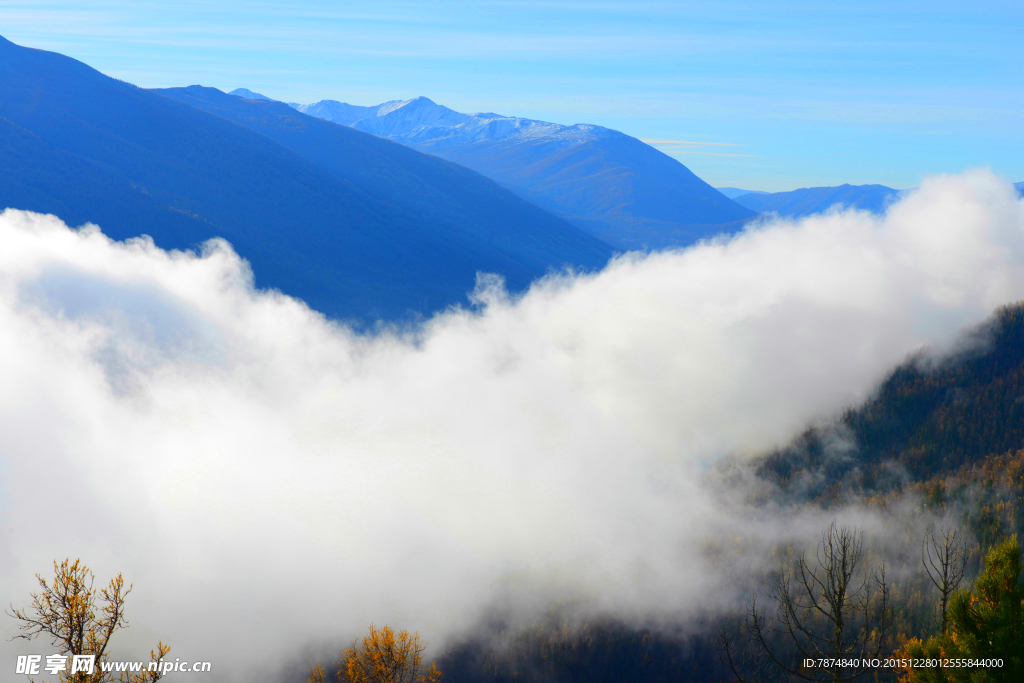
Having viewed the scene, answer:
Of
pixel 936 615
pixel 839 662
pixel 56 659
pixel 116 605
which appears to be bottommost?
pixel 936 615

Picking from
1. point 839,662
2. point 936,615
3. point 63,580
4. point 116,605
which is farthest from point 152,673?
point 936,615

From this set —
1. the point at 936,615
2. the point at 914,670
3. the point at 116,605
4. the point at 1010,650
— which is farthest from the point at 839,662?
the point at 936,615

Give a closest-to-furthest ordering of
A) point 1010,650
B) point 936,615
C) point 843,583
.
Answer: point 1010,650
point 843,583
point 936,615

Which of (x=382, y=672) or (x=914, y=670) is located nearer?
(x=914, y=670)

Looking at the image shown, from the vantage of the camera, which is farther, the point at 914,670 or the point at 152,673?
the point at 152,673

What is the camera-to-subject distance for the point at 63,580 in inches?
1789

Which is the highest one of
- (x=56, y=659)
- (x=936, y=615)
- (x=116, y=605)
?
(x=116, y=605)

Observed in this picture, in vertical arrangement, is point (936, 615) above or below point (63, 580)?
below

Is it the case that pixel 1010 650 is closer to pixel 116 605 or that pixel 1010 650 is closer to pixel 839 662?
pixel 839 662

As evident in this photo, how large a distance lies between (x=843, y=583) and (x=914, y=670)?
449 inches

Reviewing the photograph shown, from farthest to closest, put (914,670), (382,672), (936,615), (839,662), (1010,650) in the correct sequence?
(936,615) → (382,672) → (839,662) → (914,670) → (1010,650)

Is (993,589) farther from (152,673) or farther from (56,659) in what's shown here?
(56,659)

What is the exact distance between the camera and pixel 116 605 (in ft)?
152

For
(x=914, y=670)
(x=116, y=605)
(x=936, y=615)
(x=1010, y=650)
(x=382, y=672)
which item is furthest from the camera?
(x=936, y=615)
